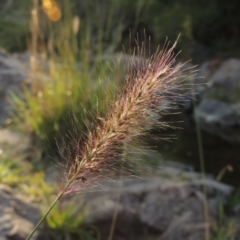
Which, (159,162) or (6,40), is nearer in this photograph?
(159,162)

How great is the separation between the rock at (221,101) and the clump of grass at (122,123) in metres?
7.37

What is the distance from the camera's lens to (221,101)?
415 inches

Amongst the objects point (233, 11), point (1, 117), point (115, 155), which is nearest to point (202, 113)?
point (233, 11)

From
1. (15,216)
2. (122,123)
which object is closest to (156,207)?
(15,216)

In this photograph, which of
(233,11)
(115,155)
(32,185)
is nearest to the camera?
(115,155)

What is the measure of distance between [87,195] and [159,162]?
1.43 metres

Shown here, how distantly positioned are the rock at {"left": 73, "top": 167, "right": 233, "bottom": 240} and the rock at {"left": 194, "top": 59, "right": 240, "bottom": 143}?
4055 mm

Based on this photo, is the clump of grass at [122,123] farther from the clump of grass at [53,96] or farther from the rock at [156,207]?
the clump of grass at [53,96]

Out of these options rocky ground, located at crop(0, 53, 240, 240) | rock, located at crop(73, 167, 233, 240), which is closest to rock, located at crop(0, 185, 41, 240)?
rocky ground, located at crop(0, 53, 240, 240)

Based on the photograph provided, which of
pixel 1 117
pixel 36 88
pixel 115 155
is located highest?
pixel 115 155

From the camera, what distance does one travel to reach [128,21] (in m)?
14.6

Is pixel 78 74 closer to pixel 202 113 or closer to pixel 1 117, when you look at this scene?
pixel 1 117

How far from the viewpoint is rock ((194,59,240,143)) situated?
9.29 meters

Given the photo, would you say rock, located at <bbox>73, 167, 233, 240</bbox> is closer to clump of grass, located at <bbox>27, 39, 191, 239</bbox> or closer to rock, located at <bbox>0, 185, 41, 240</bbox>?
rock, located at <bbox>0, 185, 41, 240</bbox>
